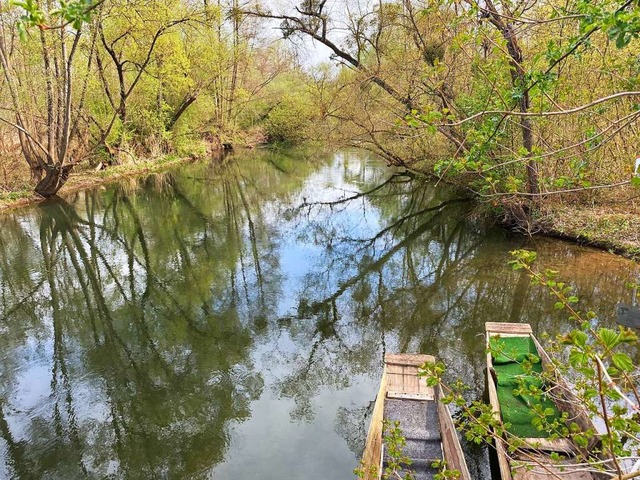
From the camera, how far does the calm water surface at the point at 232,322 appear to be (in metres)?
5.05

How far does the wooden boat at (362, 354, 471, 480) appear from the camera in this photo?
388 cm

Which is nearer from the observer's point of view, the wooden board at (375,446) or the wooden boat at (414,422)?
the wooden board at (375,446)

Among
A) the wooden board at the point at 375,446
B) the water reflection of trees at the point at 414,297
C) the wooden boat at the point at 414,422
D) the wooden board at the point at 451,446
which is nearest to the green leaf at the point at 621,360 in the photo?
the wooden boat at the point at 414,422

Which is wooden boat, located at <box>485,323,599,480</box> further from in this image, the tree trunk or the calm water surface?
the tree trunk

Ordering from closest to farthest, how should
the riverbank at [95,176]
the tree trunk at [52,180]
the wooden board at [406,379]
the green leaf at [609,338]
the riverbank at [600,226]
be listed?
the green leaf at [609,338] < the wooden board at [406,379] < the riverbank at [600,226] < the riverbank at [95,176] < the tree trunk at [52,180]

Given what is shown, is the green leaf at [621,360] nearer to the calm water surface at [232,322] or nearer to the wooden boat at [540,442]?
the wooden boat at [540,442]

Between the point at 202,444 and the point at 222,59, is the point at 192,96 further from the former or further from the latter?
the point at 202,444

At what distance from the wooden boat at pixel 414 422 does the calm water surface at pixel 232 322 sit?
2.04 feet

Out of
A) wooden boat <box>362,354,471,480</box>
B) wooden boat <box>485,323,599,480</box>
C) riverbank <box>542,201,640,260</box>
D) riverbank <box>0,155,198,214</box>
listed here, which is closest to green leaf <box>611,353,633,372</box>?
wooden boat <box>485,323,599,480</box>

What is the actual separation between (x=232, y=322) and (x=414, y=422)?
428 cm

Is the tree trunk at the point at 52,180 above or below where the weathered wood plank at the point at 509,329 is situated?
above

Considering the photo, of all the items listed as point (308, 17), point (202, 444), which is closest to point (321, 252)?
point (202, 444)

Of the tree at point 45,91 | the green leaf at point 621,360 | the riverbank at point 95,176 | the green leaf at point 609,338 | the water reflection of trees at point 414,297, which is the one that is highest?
the tree at point 45,91

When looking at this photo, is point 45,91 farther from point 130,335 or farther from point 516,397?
point 516,397
